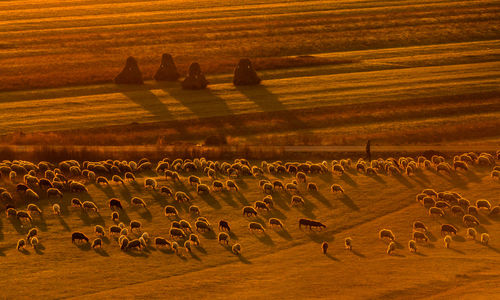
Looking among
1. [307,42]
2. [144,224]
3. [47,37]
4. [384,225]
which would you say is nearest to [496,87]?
[307,42]

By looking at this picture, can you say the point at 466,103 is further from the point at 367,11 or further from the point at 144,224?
the point at 367,11

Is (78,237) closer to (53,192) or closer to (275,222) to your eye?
(53,192)

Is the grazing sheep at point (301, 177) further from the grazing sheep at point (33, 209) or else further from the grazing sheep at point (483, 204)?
the grazing sheep at point (33, 209)

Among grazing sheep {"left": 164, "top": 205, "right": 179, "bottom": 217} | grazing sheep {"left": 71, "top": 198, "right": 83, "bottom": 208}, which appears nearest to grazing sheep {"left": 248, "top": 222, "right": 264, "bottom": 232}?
grazing sheep {"left": 164, "top": 205, "right": 179, "bottom": 217}

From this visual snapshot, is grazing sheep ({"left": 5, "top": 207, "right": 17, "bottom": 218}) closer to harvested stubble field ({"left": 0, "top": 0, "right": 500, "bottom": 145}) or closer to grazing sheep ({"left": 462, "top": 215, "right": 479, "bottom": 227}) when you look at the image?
harvested stubble field ({"left": 0, "top": 0, "right": 500, "bottom": 145})

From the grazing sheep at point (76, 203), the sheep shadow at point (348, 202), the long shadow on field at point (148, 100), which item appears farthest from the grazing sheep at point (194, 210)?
the long shadow on field at point (148, 100)

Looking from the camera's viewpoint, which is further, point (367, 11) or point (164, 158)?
point (367, 11)
